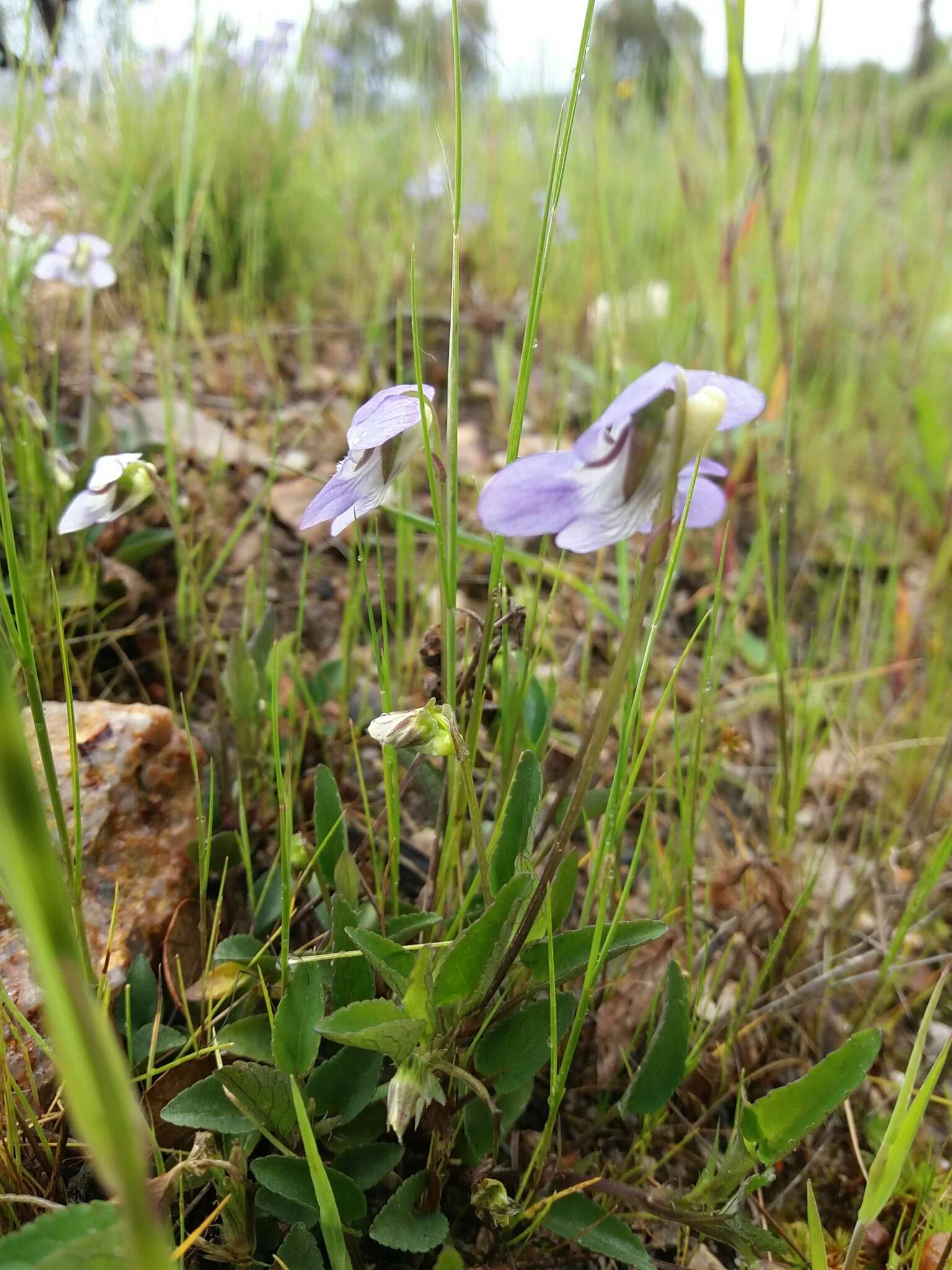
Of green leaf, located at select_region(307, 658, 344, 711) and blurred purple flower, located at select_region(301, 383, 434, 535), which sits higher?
blurred purple flower, located at select_region(301, 383, 434, 535)

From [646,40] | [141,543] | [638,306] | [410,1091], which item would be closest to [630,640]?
[410,1091]

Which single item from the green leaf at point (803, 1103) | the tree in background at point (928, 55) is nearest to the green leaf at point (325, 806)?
the green leaf at point (803, 1103)

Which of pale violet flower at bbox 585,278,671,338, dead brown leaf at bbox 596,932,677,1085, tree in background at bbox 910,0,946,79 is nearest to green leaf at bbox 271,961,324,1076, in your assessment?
dead brown leaf at bbox 596,932,677,1085

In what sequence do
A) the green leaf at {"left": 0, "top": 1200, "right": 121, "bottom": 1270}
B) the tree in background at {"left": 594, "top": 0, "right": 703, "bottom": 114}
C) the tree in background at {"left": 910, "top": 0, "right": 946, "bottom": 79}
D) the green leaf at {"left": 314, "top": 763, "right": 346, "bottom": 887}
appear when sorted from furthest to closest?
the tree in background at {"left": 910, "top": 0, "right": 946, "bottom": 79}, the tree in background at {"left": 594, "top": 0, "right": 703, "bottom": 114}, the green leaf at {"left": 314, "top": 763, "right": 346, "bottom": 887}, the green leaf at {"left": 0, "top": 1200, "right": 121, "bottom": 1270}

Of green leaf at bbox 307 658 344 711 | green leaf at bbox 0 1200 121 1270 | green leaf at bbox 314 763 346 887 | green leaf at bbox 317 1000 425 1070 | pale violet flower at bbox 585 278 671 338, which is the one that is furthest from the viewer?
pale violet flower at bbox 585 278 671 338

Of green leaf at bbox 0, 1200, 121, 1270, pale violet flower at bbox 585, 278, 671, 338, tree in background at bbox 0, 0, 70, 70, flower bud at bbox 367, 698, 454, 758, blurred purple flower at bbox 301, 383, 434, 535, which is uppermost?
tree in background at bbox 0, 0, 70, 70

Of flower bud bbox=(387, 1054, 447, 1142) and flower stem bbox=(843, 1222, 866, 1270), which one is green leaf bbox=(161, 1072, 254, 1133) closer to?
flower bud bbox=(387, 1054, 447, 1142)

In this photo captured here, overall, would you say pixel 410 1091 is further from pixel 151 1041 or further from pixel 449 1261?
pixel 151 1041

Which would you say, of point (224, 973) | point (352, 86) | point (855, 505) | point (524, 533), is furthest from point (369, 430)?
point (352, 86)
